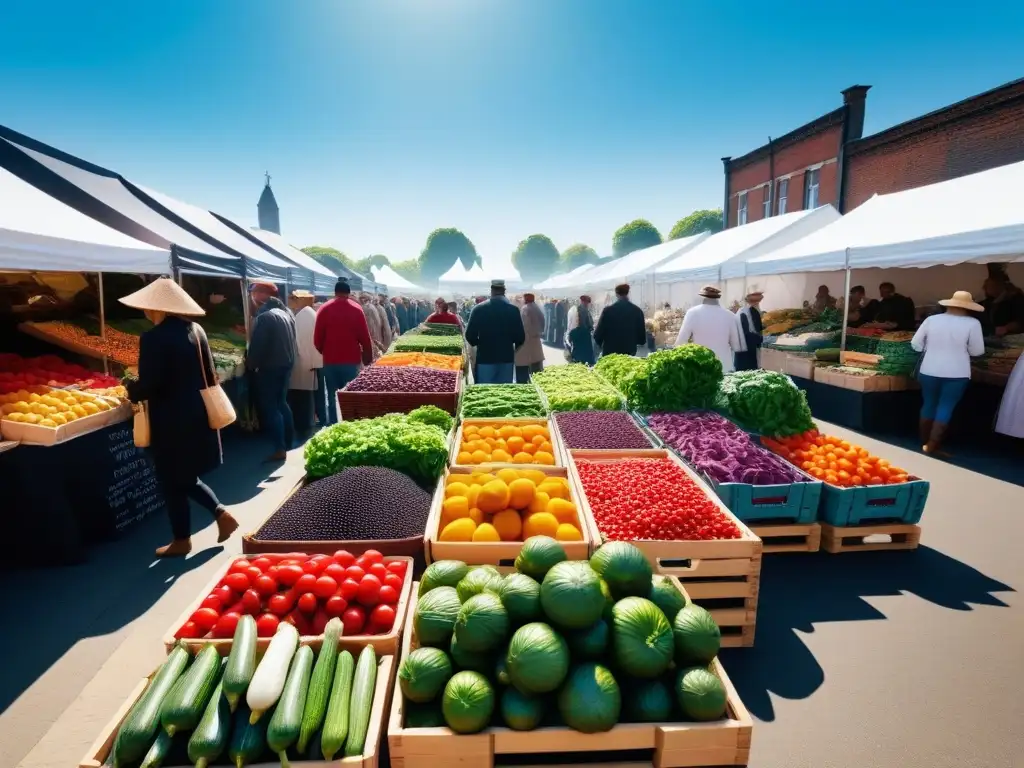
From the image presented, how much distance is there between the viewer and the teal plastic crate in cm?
421

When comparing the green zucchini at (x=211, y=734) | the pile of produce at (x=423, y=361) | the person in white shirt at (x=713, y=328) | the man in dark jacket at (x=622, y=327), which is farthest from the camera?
the man in dark jacket at (x=622, y=327)

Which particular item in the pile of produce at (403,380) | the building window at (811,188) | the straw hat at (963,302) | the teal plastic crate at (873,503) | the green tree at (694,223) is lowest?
the teal plastic crate at (873,503)

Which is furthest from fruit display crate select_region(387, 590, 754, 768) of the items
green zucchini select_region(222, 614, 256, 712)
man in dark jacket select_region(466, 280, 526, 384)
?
man in dark jacket select_region(466, 280, 526, 384)

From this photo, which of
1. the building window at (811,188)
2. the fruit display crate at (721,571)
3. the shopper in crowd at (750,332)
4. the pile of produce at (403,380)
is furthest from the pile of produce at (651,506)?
the building window at (811,188)

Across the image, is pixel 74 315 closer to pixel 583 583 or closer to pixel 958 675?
pixel 583 583

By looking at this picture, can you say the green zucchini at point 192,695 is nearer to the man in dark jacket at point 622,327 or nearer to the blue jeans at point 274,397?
the blue jeans at point 274,397

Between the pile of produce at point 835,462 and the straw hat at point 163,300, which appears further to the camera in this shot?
the pile of produce at point 835,462

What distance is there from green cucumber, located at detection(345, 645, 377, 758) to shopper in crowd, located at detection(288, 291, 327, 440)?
239 inches

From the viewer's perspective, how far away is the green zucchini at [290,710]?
1.81 metres

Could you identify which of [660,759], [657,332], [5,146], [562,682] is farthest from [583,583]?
[657,332]

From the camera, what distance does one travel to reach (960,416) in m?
7.70

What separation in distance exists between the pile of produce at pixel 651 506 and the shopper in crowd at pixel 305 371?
5.18m

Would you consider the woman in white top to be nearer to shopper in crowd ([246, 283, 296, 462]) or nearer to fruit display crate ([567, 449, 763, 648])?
fruit display crate ([567, 449, 763, 648])

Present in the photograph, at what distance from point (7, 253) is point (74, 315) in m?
3.71
